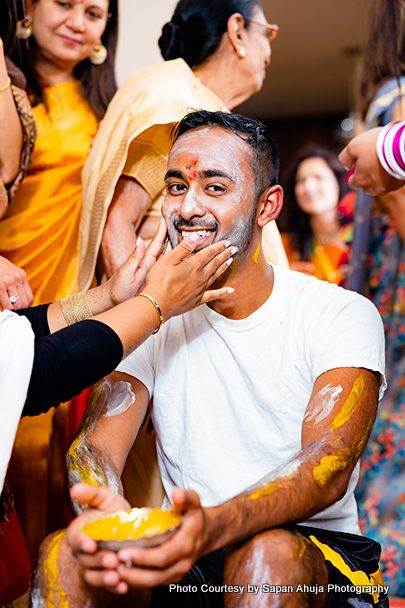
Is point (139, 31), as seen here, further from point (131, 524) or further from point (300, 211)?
point (131, 524)

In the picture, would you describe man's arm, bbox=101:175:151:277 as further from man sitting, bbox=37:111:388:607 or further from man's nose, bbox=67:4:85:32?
man's nose, bbox=67:4:85:32

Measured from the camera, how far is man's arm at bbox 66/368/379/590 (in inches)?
41.9

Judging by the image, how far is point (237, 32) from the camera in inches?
87.8

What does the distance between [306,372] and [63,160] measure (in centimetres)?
116

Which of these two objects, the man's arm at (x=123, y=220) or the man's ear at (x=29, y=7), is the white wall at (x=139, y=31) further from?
the man's arm at (x=123, y=220)

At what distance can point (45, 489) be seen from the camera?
2061mm

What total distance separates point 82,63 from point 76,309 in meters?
1.18

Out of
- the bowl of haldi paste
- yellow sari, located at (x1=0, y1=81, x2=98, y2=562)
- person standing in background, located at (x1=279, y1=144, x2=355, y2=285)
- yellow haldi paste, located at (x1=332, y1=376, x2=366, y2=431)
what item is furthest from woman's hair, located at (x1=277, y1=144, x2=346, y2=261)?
the bowl of haldi paste

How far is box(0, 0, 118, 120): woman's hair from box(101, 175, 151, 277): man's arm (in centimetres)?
47

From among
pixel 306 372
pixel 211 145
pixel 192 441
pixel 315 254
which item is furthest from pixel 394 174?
pixel 315 254

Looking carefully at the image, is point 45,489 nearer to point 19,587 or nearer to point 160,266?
point 19,587

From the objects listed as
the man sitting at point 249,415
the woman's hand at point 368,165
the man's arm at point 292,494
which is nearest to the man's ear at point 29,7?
the man sitting at point 249,415

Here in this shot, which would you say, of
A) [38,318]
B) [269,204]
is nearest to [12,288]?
[38,318]

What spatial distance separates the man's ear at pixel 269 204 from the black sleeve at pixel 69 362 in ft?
2.01
